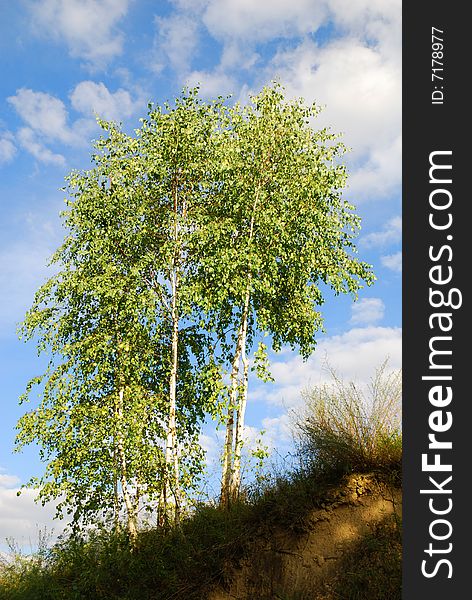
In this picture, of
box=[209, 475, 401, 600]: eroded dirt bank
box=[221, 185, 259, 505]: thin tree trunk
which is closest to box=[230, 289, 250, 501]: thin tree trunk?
box=[221, 185, 259, 505]: thin tree trunk

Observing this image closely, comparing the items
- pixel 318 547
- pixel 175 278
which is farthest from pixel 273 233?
pixel 318 547

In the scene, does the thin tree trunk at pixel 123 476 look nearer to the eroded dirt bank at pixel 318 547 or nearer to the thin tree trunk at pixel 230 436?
the thin tree trunk at pixel 230 436

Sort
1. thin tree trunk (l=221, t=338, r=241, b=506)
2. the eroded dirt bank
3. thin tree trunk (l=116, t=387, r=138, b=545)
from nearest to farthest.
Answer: the eroded dirt bank < thin tree trunk (l=221, t=338, r=241, b=506) < thin tree trunk (l=116, t=387, r=138, b=545)

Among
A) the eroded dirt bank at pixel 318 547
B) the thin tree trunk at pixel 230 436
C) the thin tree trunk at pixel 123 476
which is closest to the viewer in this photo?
the eroded dirt bank at pixel 318 547

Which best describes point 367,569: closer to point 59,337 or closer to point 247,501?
point 247,501

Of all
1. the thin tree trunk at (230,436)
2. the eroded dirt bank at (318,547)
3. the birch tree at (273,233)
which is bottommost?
the eroded dirt bank at (318,547)

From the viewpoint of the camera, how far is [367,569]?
939cm

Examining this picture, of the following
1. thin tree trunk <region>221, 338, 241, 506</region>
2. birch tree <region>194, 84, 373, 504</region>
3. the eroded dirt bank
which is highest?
birch tree <region>194, 84, 373, 504</region>

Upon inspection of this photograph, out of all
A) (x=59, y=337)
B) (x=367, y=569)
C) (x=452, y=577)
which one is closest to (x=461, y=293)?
(x=452, y=577)

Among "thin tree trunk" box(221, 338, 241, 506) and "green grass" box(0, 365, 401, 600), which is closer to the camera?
"green grass" box(0, 365, 401, 600)

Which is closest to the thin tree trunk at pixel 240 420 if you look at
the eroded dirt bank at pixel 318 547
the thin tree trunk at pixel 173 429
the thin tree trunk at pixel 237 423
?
the thin tree trunk at pixel 237 423

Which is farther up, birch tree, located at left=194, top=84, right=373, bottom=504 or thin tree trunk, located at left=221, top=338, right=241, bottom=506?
birch tree, located at left=194, top=84, right=373, bottom=504

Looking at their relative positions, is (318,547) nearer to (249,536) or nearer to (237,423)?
(249,536)

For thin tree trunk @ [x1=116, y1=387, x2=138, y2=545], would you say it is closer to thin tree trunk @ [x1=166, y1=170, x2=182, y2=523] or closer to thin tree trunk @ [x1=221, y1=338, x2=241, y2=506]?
thin tree trunk @ [x1=166, y1=170, x2=182, y2=523]
